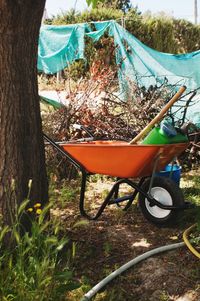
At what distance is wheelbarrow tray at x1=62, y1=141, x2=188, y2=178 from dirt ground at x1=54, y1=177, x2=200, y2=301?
44 cm

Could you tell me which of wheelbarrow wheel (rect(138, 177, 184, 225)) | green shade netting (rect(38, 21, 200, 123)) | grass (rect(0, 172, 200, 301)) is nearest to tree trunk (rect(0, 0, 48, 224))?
grass (rect(0, 172, 200, 301))

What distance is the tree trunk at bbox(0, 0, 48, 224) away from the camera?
258 cm

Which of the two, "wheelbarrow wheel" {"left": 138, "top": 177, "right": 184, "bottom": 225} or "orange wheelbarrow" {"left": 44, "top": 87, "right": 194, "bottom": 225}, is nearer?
"orange wheelbarrow" {"left": 44, "top": 87, "right": 194, "bottom": 225}

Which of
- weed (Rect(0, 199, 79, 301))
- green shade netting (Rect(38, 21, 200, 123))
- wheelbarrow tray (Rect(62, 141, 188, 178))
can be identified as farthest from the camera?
green shade netting (Rect(38, 21, 200, 123))

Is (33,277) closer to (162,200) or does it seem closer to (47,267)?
(47,267)

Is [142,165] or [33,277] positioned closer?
[33,277]

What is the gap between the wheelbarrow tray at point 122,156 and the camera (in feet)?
9.96

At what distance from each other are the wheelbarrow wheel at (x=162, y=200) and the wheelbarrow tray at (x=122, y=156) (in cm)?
13

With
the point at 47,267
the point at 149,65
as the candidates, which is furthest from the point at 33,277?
the point at 149,65

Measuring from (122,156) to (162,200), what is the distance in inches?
20.2

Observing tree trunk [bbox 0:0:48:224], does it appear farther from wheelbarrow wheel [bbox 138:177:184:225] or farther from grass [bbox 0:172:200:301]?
wheelbarrow wheel [bbox 138:177:184:225]

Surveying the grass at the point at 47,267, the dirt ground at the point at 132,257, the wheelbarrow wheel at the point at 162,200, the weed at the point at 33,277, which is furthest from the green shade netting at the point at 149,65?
the weed at the point at 33,277

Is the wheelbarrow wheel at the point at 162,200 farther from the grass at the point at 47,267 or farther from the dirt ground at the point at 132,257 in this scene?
the grass at the point at 47,267

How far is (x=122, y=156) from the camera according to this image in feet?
10.3
